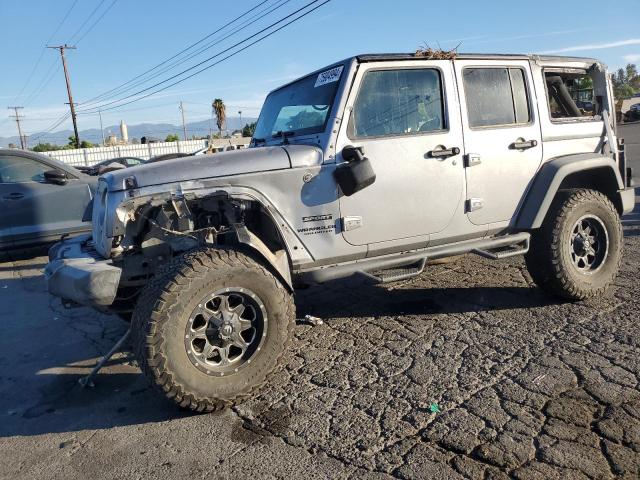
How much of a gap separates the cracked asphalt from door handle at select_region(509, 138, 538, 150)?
140cm

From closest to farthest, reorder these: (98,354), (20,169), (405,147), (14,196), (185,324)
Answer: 1. (185,324)
2. (405,147)
3. (98,354)
4. (14,196)
5. (20,169)

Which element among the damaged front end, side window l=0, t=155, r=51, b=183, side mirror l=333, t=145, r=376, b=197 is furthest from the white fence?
side mirror l=333, t=145, r=376, b=197

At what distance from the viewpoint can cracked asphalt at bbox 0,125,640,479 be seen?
269 cm

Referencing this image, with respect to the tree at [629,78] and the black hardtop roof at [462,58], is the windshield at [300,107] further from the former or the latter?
the tree at [629,78]

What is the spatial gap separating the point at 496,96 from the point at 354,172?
164 centimetres

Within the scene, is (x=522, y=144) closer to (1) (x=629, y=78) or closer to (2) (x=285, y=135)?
(2) (x=285, y=135)

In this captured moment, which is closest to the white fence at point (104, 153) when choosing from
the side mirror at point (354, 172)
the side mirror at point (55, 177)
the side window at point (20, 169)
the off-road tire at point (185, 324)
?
the side window at point (20, 169)

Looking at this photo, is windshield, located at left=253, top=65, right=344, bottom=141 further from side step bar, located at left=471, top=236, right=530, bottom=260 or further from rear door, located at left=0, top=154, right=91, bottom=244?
rear door, located at left=0, top=154, right=91, bottom=244

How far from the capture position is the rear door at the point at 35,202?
7023 mm

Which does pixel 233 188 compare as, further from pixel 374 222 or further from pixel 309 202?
pixel 374 222

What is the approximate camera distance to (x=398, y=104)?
3984 millimetres

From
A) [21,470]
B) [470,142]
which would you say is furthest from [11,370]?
[470,142]

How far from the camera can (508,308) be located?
4.71 metres

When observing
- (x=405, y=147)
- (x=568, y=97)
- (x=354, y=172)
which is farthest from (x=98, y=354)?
(x=568, y=97)
